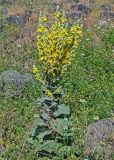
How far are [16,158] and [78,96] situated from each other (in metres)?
2.83

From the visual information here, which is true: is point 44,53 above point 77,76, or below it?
above

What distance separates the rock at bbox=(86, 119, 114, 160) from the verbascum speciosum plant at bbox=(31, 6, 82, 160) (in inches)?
13.7

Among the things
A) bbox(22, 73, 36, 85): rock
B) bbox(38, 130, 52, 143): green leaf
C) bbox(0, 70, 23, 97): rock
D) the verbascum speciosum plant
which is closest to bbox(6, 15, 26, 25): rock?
bbox(22, 73, 36, 85): rock

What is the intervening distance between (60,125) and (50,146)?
38 centimetres

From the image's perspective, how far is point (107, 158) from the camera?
23.3 feet

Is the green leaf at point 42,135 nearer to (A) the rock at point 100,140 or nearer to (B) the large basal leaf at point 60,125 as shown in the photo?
(B) the large basal leaf at point 60,125

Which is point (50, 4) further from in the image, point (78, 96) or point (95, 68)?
point (78, 96)

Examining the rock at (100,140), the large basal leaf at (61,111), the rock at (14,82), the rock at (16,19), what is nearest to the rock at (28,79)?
the rock at (14,82)

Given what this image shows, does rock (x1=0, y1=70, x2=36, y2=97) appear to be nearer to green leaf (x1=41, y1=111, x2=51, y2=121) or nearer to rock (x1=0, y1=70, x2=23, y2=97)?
rock (x1=0, y1=70, x2=23, y2=97)

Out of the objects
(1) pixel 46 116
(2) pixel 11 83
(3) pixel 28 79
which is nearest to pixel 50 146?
(1) pixel 46 116

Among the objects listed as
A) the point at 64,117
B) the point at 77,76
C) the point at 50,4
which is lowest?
the point at 50,4

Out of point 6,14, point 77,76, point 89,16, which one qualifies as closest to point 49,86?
point 77,76

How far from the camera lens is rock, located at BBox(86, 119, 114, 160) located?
7160 mm

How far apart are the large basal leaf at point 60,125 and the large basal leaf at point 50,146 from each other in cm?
19
